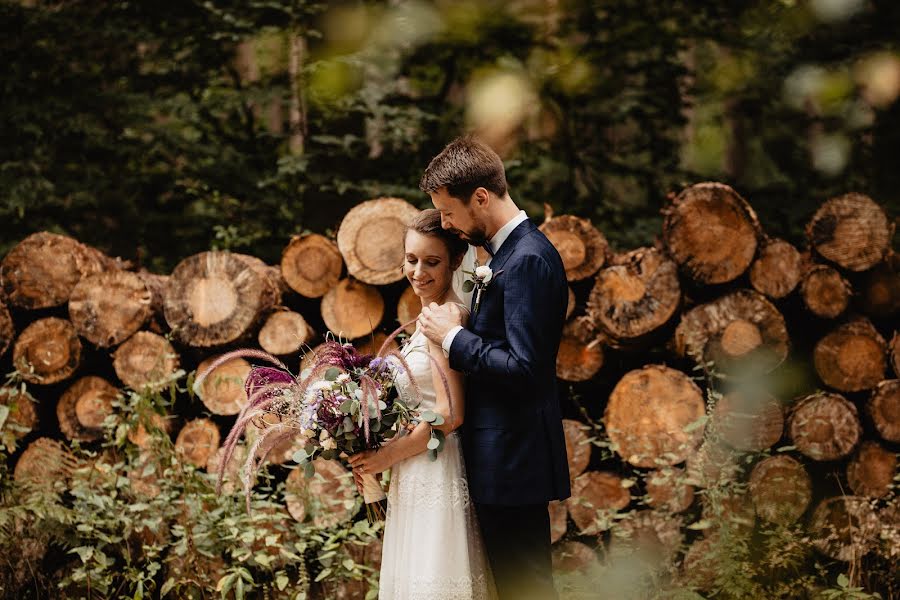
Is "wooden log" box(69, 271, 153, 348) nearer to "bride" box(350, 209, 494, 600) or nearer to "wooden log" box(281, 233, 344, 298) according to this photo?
"wooden log" box(281, 233, 344, 298)

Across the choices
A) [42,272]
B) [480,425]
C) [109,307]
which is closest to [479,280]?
[480,425]

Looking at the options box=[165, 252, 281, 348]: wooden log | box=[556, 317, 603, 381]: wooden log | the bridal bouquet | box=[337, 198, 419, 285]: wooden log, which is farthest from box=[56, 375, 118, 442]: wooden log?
box=[556, 317, 603, 381]: wooden log

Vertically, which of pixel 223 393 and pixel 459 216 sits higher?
pixel 459 216

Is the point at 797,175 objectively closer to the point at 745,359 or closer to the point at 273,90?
the point at 745,359

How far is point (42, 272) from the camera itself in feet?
14.1

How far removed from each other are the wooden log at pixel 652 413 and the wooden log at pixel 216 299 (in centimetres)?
186

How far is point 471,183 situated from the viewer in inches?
89.4

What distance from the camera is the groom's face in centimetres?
228

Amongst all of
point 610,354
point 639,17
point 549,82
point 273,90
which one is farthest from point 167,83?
point 610,354

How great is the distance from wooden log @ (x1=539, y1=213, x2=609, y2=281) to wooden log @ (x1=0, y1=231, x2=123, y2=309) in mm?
2555

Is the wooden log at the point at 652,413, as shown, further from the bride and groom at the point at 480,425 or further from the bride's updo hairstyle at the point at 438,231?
the bride's updo hairstyle at the point at 438,231

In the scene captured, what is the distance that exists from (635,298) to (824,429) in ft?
3.64

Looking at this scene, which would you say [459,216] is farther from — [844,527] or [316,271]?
[844,527]

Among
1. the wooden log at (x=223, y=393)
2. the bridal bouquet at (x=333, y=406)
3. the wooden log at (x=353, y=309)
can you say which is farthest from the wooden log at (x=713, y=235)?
the wooden log at (x=223, y=393)
